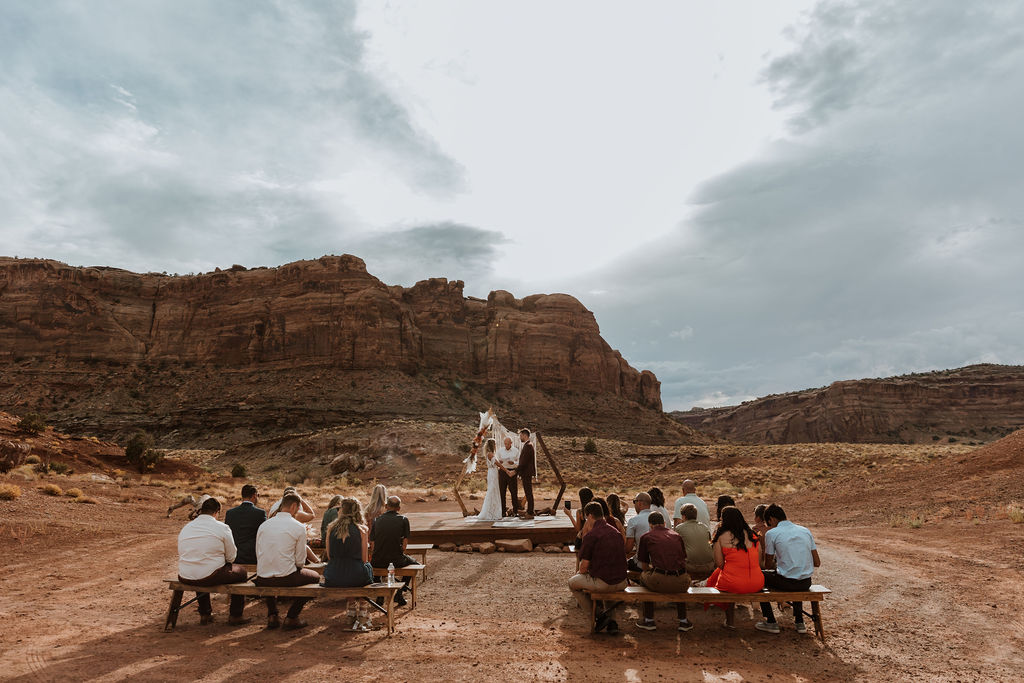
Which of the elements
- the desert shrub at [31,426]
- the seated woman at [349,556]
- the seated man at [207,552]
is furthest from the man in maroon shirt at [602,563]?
the desert shrub at [31,426]

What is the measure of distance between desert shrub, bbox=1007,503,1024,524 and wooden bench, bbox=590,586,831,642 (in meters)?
12.0

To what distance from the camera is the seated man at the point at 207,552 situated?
720 centimetres

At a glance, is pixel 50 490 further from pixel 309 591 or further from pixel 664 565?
pixel 664 565

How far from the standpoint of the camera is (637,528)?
846 centimetres

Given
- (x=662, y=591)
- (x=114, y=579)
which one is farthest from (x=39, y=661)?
(x=662, y=591)

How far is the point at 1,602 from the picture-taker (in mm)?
8695

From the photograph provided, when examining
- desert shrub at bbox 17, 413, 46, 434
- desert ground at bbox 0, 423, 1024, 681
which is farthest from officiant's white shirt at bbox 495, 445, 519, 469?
desert shrub at bbox 17, 413, 46, 434

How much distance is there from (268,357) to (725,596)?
8075cm

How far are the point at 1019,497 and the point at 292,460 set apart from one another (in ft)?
143

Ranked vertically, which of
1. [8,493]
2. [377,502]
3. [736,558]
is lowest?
[736,558]

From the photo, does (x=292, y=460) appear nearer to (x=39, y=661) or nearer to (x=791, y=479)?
(x=791, y=479)

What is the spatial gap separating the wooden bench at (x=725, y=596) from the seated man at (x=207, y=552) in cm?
453

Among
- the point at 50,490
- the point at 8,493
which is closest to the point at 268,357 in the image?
the point at 50,490

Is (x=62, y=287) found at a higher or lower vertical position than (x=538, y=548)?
higher
